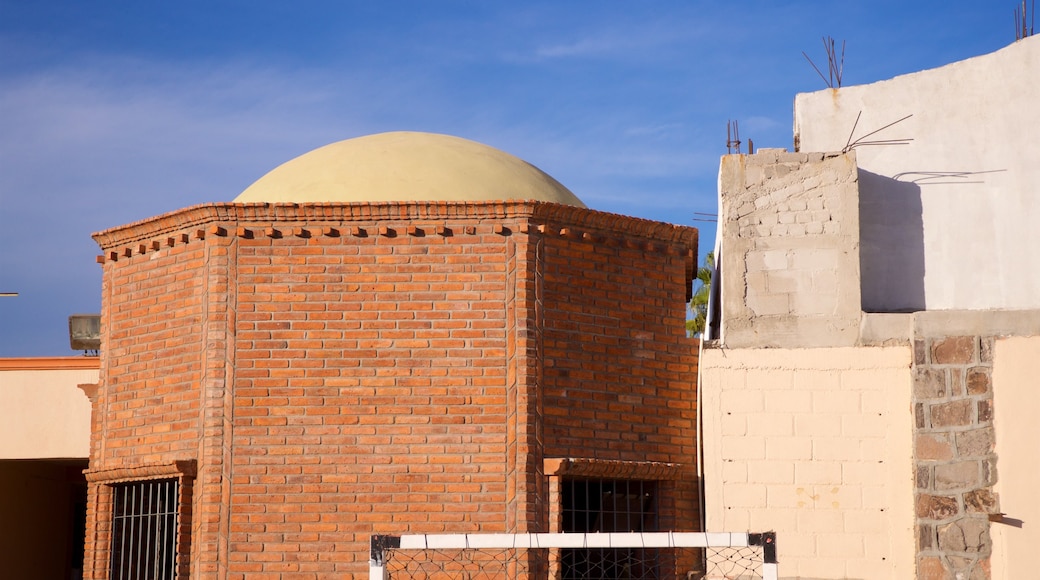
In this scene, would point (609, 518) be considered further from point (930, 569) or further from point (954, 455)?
point (954, 455)

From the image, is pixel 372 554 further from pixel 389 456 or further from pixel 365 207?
pixel 365 207

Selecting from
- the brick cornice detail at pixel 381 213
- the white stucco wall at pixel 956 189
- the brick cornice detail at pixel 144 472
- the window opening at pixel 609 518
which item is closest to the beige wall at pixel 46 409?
the brick cornice detail at pixel 144 472

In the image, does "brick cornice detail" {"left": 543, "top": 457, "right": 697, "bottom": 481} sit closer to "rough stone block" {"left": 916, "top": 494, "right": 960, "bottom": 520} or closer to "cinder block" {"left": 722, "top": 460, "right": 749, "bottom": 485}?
"cinder block" {"left": 722, "top": 460, "right": 749, "bottom": 485}

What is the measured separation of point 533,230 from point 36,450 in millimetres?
7514

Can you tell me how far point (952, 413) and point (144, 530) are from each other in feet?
25.9

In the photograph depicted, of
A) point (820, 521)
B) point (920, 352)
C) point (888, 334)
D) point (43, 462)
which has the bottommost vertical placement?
point (820, 521)

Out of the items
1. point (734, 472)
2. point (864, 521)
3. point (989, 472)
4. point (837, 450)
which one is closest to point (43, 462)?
point (734, 472)

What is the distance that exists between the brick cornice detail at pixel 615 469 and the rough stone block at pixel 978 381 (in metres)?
2.81

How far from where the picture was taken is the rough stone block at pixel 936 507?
11.7 m

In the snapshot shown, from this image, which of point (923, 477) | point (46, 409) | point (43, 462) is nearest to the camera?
point (923, 477)

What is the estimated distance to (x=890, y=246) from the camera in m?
12.9

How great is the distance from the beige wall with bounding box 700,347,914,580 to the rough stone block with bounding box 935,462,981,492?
27 cm

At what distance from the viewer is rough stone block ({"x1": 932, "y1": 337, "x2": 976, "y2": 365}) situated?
1197 cm

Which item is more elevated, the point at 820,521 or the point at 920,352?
the point at 920,352
